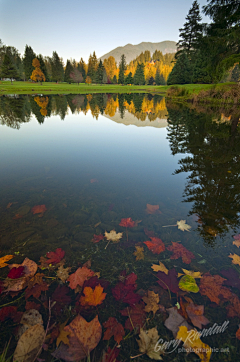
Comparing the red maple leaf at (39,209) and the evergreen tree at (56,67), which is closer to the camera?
the red maple leaf at (39,209)

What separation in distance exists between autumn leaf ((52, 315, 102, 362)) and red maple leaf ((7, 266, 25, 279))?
94 cm

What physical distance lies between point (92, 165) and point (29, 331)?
14.2 feet

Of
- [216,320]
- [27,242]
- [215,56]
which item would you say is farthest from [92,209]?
[215,56]

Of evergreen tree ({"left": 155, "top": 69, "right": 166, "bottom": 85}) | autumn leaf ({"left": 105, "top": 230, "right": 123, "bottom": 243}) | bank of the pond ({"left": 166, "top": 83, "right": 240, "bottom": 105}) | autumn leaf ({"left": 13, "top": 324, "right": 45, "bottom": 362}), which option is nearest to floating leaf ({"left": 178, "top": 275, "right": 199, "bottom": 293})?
autumn leaf ({"left": 105, "top": 230, "right": 123, "bottom": 243})

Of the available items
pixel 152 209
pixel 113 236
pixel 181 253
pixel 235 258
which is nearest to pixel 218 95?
pixel 152 209

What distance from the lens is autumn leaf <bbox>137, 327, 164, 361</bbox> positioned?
142 centimetres

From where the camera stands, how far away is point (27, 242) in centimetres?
259

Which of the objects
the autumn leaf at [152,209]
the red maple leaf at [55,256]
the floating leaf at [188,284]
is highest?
the autumn leaf at [152,209]

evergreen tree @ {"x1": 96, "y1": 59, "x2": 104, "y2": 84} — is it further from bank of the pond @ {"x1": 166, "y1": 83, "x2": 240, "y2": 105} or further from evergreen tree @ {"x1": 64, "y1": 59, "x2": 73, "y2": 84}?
bank of the pond @ {"x1": 166, "y1": 83, "x2": 240, "y2": 105}

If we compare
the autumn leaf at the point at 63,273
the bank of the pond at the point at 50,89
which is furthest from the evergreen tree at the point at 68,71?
the autumn leaf at the point at 63,273

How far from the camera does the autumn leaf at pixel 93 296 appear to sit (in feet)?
5.92

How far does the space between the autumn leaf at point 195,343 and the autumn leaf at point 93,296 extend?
0.85 m

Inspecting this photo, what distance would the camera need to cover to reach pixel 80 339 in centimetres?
150

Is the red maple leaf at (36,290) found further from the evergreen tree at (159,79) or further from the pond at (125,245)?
the evergreen tree at (159,79)
